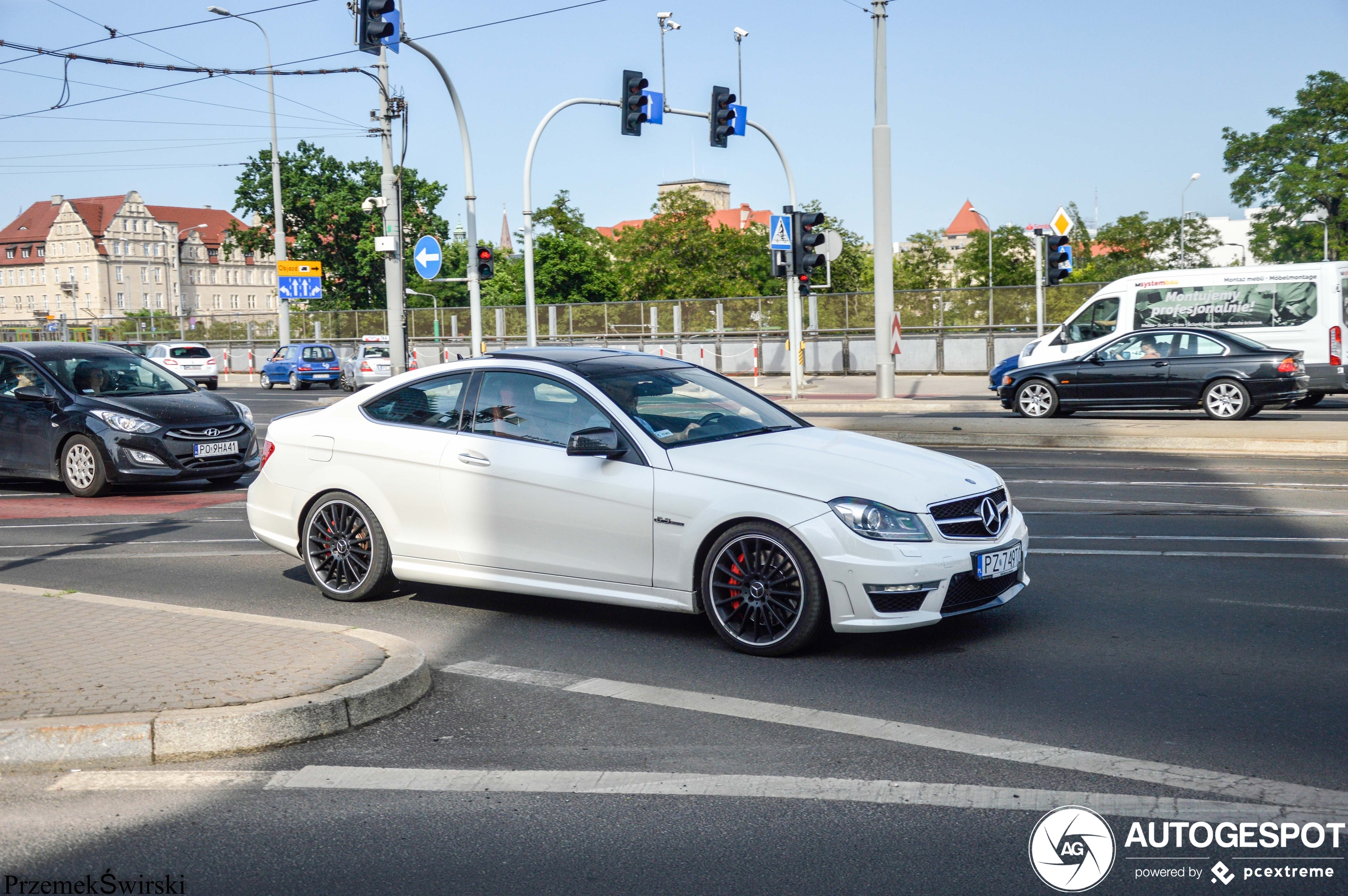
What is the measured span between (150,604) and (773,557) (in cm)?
337

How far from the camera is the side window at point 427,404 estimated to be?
7188 mm

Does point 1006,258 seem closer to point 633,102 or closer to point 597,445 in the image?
point 633,102

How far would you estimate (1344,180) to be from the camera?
68500mm

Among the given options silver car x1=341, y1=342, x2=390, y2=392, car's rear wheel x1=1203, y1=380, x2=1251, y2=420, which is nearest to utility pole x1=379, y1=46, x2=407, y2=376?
silver car x1=341, y1=342, x2=390, y2=392

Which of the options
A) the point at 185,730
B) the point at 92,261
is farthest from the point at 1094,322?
the point at 92,261

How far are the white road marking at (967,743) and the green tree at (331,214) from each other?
74.8 metres

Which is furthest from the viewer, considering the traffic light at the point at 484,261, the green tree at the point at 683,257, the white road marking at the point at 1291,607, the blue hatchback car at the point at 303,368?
the green tree at the point at 683,257

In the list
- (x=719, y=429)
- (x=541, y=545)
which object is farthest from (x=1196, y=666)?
(x=541, y=545)

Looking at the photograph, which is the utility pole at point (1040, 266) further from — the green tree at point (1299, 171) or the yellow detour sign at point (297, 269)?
the green tree at point (1299, 171)

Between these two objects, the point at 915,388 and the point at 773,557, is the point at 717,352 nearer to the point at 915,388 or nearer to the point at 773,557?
the point at 915,388

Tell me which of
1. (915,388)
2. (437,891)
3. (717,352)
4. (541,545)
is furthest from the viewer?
(717,352)

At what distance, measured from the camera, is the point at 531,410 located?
694cm

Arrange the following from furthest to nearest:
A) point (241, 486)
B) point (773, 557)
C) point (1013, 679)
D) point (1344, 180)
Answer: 1. point (1344, 180)
2. point (241, 486)
3. point (773, 557)
4. point (1013, 679)

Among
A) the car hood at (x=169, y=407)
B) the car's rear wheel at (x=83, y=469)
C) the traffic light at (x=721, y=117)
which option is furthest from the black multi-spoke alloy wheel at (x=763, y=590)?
the traffic light at (x=721, y=117)
